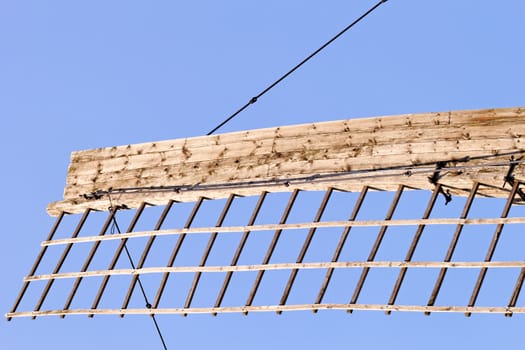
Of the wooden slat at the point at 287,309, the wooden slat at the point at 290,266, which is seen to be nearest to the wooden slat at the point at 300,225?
the wooden slat at the point at 290,266

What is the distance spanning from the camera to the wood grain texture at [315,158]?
1107 centimetres

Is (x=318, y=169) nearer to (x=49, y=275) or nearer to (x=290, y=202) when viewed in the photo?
(x=290, y=202)

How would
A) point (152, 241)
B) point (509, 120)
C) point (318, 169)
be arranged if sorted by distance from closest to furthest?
point (509, 120) < point (318, 169) < point (152, 241)

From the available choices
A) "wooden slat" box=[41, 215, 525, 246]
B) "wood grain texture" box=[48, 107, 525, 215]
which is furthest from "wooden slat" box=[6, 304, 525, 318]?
"wood grain texture" box=[48, 107, 525, 215]

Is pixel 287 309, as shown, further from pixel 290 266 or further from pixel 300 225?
pixel 300 225

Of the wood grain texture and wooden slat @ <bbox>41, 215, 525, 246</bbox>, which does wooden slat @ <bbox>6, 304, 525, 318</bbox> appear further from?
the wood grain texture

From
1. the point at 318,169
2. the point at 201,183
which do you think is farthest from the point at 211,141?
the point at 318,169

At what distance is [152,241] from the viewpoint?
1266 cm

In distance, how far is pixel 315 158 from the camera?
39.2ft

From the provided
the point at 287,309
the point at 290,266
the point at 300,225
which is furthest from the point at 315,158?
the point at 287,309

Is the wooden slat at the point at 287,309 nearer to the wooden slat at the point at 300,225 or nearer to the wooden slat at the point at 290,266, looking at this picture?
the wooden slat at the point at 290,266

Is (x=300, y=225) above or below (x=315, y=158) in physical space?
below

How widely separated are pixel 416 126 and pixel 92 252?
3.35 m

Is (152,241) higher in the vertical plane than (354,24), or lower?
lower
